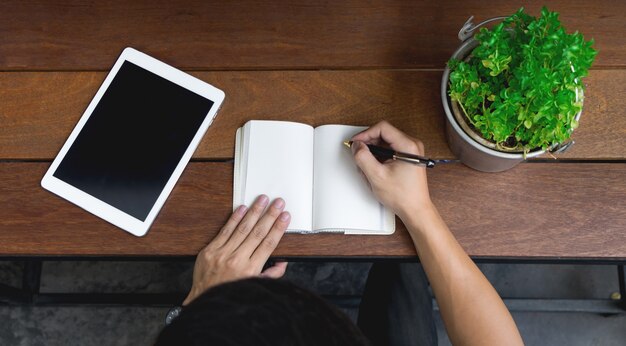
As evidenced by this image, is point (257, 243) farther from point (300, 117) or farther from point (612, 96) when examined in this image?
point (612, 96)

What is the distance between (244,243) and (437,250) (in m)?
0.32

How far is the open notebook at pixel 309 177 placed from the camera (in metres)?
0.88

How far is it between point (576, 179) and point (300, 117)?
0.47 meters

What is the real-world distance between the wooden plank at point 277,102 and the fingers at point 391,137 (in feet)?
0.14

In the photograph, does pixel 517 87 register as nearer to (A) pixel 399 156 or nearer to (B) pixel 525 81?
(B) pixel 525 81

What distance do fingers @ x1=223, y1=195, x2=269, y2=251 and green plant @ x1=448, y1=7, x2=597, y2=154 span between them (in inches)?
13.7

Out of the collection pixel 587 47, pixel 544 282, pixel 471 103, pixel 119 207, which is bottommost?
pixel 544 282

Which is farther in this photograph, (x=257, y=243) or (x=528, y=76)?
(x=257, y=243)

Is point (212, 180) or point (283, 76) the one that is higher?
point (283, 76)

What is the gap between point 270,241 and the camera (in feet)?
2.89

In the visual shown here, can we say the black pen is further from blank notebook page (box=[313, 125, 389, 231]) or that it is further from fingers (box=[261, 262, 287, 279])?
fingers (box=[261, 262, 287, 279])

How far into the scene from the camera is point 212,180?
908 mm

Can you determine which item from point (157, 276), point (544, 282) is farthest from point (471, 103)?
point (157, 276)

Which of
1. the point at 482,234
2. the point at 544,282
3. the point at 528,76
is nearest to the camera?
the point at 528,76
